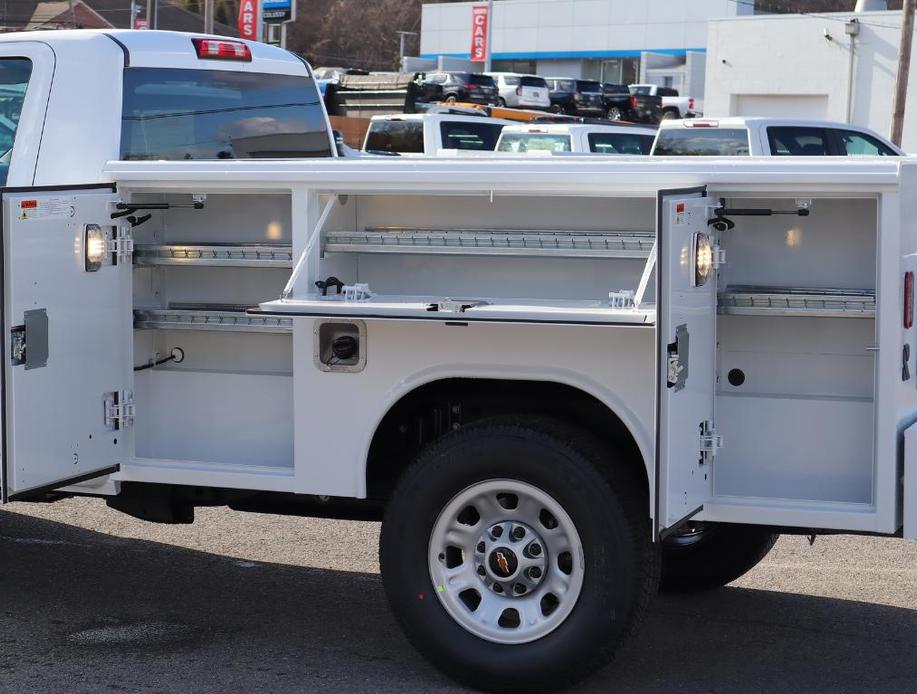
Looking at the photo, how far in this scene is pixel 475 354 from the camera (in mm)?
4891

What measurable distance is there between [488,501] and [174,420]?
57.2 inches

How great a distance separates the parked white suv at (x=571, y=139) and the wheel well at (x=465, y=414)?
1465 cm

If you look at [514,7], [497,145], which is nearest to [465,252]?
[497,145]

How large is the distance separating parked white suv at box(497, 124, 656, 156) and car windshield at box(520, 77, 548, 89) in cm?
2977

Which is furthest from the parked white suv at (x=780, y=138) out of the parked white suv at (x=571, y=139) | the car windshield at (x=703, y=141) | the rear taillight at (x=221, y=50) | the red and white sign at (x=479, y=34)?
the red and white sign at (x=479, y=34)

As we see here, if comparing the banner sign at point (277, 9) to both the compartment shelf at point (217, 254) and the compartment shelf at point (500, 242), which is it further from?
the compartment shelf at point (500, 242)

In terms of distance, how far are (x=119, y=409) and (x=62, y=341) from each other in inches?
15.7

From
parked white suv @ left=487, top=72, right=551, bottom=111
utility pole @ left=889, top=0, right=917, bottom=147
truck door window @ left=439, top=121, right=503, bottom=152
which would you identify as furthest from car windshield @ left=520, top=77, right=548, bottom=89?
truck door window @ left=439, top=121, right=503, bottom=152

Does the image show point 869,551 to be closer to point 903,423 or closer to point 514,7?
point 903,423

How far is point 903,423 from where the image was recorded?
15.1 ft

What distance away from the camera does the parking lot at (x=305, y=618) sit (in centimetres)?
515

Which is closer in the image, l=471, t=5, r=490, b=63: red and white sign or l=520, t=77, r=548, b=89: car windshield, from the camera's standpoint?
l=520, t=77, r=548, b=89: car windshield

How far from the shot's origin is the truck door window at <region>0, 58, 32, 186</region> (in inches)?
220

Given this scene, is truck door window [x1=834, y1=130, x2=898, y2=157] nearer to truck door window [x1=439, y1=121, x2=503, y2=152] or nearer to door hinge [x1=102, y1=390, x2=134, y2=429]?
truck door window [x1=439, y1=121, x2=503, y2=152]
